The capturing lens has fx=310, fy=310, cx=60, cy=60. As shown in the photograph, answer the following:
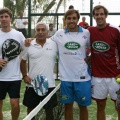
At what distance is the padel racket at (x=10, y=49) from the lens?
5.08 meters

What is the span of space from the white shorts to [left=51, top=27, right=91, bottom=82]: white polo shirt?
166mm

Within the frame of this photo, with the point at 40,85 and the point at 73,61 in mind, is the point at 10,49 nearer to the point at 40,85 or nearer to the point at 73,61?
the point at 40,85

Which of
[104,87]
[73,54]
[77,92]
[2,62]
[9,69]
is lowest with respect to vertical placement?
[77,92]

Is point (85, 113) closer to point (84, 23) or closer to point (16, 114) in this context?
point (16, 114)

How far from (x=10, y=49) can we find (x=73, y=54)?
1.05 m

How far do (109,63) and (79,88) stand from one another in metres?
0.63

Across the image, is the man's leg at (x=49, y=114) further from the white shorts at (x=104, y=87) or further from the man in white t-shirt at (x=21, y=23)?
the man in white t-shirt at (x=21, y=23)

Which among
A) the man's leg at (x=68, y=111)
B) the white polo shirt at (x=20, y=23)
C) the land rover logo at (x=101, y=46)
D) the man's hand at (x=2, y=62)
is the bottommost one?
the man's leg at (x=68, y=111)

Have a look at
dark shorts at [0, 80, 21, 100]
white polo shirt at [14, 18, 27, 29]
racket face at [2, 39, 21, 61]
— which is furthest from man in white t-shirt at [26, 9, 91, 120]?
white polo shirt at [14, 18, 27, 29]

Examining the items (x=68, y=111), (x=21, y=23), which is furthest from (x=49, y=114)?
(x=21, y=23)

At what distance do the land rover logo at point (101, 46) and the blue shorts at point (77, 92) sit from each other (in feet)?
1.93

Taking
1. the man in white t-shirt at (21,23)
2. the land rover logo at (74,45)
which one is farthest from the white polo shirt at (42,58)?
the man in white t-shirt at (21,23)

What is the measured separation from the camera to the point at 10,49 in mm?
5117

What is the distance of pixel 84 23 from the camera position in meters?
9.46
